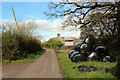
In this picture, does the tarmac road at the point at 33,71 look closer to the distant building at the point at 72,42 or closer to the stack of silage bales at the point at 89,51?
the stack of silage bales at the point at 89,51

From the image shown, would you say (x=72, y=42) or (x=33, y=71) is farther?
(x=72, y=42)

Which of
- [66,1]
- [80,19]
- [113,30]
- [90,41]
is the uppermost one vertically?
[66,1]

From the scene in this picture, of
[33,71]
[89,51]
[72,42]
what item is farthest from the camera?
[72,42]

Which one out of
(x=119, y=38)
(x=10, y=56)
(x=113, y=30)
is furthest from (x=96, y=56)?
(x=10, y=56)

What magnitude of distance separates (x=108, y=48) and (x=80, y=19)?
13.7 feet

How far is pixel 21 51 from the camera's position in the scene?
17.1 m

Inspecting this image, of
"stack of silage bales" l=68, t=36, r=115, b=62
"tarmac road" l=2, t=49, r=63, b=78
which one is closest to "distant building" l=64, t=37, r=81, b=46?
"stack of silage bales" l=68, t=36, r=115, b=62

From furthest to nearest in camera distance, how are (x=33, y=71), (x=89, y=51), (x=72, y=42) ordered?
(x=72, y=42), (x=89, y=51), (x=33, y=71)

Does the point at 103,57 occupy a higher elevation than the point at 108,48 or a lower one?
lower

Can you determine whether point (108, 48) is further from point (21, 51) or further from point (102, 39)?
point (21, 51)

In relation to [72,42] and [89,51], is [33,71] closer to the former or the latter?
[89,51]

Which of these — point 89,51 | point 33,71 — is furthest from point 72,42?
point 33,71

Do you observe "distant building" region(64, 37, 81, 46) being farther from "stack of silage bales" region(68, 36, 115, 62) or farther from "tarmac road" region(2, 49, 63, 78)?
"tarmac road" region(2, 49, 63, 78)

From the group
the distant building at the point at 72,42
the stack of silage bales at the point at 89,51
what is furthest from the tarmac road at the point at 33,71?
the distant building at the point at 72,42
